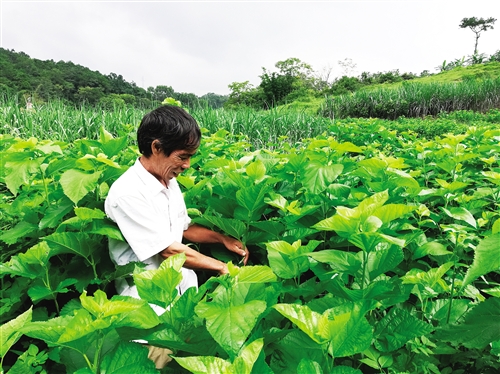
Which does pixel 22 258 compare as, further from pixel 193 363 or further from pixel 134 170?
pixel 193 363

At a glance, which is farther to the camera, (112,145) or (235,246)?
(112,145)

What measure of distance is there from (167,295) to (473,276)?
2.35ft

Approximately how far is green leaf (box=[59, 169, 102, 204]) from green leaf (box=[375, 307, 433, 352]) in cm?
130

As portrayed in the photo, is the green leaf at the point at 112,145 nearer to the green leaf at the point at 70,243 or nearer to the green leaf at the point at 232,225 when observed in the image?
the green leaf at the point at 70,243

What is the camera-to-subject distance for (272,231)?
5.19ft

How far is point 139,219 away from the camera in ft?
5.39

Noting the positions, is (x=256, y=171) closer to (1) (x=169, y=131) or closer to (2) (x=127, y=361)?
(1) (x=169, y=131)

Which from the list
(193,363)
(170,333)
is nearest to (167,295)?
(170,333)

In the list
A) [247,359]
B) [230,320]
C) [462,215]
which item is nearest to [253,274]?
[230,320]

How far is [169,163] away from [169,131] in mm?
173

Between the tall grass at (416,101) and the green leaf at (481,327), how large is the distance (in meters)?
15.4

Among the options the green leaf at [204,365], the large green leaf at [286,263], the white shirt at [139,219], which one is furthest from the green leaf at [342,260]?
the white shirt at [139,219]

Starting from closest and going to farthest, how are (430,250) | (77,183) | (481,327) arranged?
(481,327) < (430,250) < (77,183)

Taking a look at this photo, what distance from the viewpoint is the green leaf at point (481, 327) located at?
89 centimetres
